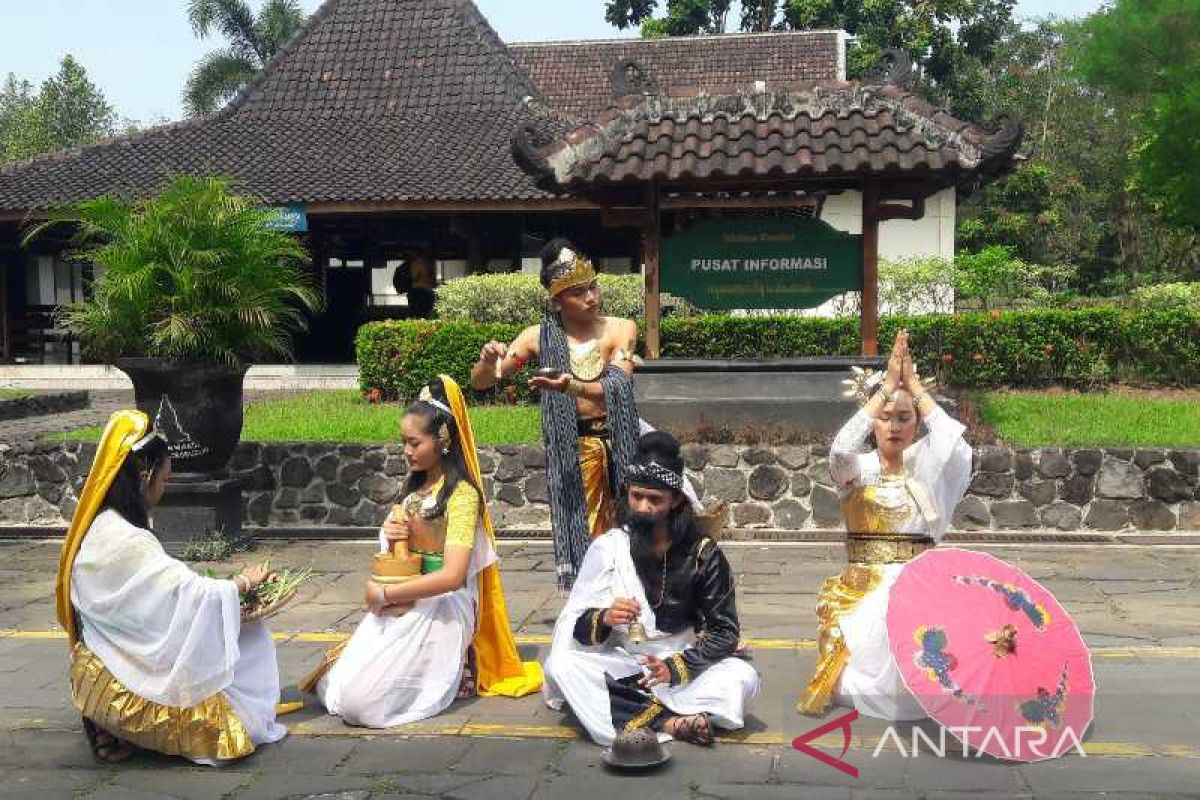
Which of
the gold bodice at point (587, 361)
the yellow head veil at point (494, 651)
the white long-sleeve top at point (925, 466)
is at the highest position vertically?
the gold bodice at point (587, 361)

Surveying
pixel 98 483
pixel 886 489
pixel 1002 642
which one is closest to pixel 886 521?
pixel 886 489

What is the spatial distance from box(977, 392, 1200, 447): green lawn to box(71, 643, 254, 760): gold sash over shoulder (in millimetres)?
7551

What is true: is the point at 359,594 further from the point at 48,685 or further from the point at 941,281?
the point at 941,281

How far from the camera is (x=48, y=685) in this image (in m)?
6.19

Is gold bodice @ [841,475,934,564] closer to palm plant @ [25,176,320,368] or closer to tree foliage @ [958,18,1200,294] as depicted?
palm plant @ [25,176,320,368]

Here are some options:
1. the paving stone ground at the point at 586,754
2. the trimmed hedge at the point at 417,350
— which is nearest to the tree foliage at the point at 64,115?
the trimmed hedge at the point at 417,350

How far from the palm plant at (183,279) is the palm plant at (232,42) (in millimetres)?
27943

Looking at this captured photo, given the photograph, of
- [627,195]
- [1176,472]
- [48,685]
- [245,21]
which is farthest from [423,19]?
[48,685]

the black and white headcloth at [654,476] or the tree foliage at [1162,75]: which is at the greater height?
the tree foliage at [1162,75]

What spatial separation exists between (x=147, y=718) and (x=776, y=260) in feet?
25.2

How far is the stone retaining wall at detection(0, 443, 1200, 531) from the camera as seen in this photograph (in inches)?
404

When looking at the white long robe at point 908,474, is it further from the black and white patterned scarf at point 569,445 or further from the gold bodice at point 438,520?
the gold bodice at point 438,520

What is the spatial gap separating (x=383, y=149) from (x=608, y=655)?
730 inches

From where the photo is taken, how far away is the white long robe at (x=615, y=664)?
5.10 meters
